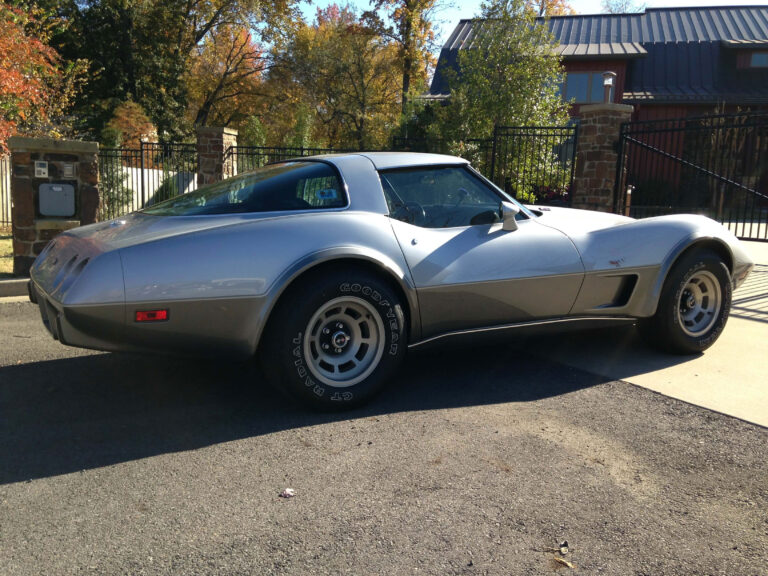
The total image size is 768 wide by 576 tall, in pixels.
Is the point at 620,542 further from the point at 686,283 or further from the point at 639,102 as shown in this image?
the point at 639,102

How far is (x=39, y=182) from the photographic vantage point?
789cm

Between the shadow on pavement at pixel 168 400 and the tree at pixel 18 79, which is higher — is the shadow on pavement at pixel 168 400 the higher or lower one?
the lower one

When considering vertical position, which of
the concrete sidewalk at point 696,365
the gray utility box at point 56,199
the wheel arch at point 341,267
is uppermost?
the gray utility box at point 56,199

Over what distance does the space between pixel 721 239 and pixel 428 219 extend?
219cm

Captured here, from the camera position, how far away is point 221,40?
3359 cm

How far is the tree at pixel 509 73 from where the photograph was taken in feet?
49.7

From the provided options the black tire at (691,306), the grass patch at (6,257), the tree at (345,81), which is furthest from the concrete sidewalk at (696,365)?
the tree at (345,81)

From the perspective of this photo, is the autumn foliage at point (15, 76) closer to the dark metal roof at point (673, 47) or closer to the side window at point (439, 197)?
the side window at point (439, 197)

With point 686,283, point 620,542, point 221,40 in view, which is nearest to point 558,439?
point 620,542

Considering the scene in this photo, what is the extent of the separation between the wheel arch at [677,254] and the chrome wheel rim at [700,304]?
0.72 feet

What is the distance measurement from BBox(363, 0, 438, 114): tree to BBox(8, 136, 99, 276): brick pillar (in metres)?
21.8

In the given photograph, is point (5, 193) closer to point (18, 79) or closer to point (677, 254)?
point (18, 79)

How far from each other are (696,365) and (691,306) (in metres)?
0.43

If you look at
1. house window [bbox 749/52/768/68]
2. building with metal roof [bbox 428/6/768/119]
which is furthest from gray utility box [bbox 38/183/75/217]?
house window [bbox 749/52/768/68]
